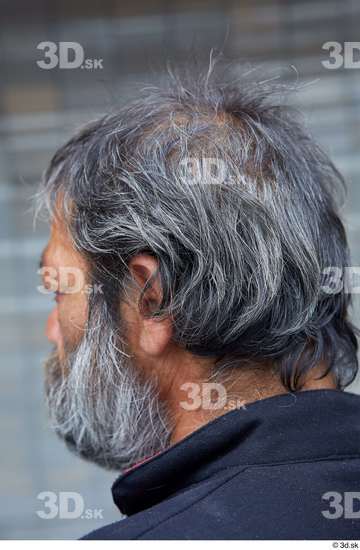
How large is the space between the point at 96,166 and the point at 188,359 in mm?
417

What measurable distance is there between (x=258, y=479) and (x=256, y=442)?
56 millimetres

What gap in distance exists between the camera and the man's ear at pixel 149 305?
1270 millimetres

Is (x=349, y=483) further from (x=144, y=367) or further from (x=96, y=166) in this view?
(x=96, y=166)

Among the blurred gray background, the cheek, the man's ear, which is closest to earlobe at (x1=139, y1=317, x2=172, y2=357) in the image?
the man's ear

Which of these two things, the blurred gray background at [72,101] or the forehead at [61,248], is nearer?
the forehead at [61,248]

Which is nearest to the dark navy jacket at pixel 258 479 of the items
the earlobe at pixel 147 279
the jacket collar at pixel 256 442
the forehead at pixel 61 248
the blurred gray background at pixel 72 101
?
the jacket collar at pixel 256 442

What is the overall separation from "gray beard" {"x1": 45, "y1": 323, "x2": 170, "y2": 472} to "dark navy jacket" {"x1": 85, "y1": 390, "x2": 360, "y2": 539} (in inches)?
7.3

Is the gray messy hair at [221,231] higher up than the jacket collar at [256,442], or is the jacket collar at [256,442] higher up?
the gray messy hair at [221,231]

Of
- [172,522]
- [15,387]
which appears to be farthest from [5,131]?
[172,522]

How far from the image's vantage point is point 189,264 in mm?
1275

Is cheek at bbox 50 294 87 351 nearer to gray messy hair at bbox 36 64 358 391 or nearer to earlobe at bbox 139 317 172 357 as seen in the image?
gray messy hair at bbox 36 64 358 391

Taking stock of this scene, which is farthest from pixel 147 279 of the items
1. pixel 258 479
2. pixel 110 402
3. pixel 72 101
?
pixel 72 101

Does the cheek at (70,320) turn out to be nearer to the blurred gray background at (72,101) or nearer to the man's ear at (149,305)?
the man's ear at (149,305)

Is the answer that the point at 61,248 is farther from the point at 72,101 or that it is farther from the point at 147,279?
the point at 72,101
